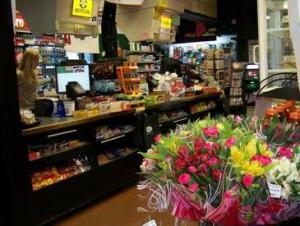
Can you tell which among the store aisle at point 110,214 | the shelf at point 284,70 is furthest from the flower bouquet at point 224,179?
the store aisle at point 110,214

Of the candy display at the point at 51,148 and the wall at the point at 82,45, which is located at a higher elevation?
the wall at the point at 82,45

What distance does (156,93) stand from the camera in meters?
5.96

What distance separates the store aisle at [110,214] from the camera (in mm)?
4051

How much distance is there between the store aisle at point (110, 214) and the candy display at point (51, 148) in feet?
2.31

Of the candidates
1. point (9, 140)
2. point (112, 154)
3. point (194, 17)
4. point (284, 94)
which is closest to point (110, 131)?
point (112, 154)

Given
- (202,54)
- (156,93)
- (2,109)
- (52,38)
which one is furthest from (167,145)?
(202,54)

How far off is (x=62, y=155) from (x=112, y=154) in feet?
3.05

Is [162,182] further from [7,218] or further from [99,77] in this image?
[99,77]

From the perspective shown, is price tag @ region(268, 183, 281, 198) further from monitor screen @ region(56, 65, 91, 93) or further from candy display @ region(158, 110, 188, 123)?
candy display @ region(158, 110, 188, 123)

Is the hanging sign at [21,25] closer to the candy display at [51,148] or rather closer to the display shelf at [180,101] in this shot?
the display shelf at [180,101]

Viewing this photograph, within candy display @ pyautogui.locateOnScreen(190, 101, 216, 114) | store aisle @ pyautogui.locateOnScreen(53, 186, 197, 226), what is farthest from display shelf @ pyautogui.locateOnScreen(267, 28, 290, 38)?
candy display @ pyautogui.locateOnScreen(190, 101, 216, 114)

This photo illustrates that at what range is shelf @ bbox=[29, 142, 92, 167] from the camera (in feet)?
12.7

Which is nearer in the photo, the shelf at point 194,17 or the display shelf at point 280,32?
the display shelf at point 280,32

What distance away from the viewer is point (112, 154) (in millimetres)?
4934
